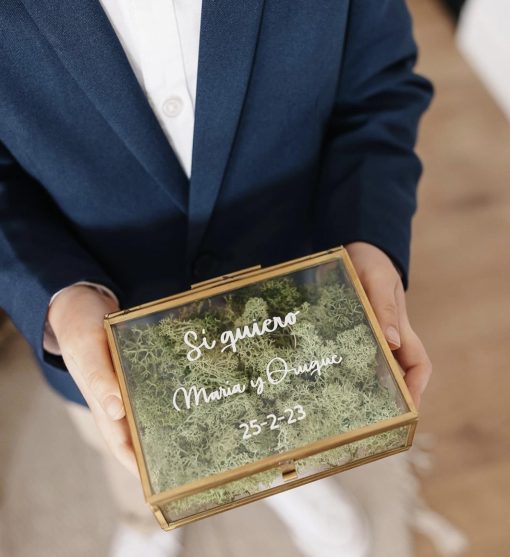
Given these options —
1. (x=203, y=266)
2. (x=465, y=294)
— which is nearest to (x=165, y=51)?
(x=203, y=266)

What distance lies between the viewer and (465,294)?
4.71 feet

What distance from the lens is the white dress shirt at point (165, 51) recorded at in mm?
561

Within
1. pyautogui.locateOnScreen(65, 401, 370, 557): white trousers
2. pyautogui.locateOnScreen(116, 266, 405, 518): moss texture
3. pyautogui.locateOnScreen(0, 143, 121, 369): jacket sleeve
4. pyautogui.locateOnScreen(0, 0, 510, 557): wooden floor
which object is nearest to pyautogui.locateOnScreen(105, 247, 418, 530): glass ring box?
pyautogui.locateOnScreen(116, 266, 405, 518): moss texture

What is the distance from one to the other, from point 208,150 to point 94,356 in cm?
28

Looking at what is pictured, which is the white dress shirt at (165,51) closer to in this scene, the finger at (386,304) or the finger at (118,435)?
the finger at (118,435)

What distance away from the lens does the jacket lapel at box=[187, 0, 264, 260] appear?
566 millimetres

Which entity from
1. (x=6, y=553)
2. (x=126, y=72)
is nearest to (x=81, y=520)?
(x=6, y=553)

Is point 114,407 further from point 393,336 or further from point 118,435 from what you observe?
point 393,336

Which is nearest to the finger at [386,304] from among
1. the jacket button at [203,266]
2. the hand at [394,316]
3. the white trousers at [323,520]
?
the hand at [394,316]

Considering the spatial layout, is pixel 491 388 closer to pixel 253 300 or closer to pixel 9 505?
pixel 253 300

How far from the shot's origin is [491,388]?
1300 millimetres

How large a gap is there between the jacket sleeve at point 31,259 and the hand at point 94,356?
20 millimetres

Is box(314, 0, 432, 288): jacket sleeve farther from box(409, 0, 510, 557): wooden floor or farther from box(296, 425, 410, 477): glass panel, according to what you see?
box(409, 0, 510, 557): wooden floor

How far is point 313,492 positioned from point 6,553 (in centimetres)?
69
